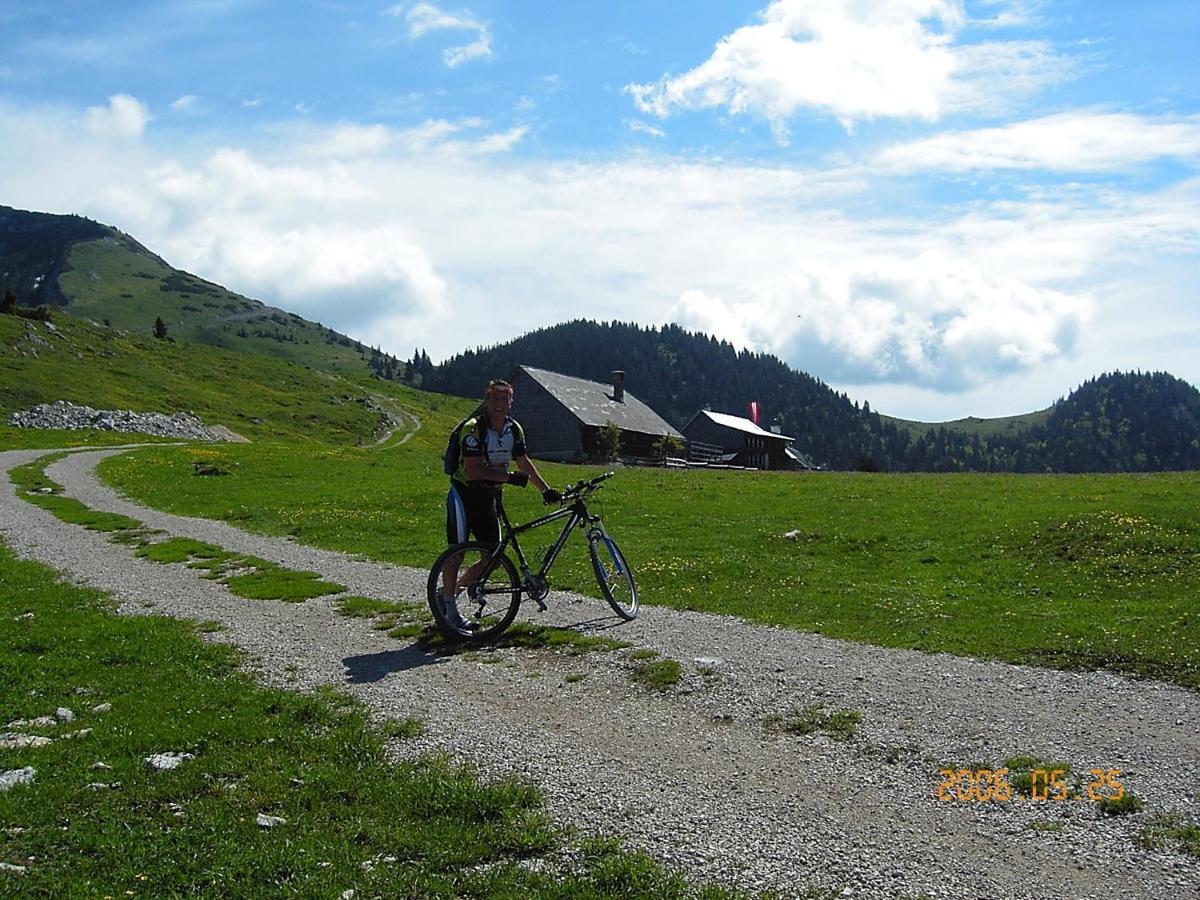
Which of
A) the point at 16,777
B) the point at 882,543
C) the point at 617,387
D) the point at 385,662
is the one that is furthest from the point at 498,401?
the point at 617,387

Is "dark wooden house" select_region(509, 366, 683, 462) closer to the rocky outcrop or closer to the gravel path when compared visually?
the rocky outcrop

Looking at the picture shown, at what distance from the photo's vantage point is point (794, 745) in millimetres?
7809

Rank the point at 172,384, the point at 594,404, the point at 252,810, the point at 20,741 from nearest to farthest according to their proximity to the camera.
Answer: the point at 252,810 < the point at 20,741 < the point at 594,404 < the point at 172,384

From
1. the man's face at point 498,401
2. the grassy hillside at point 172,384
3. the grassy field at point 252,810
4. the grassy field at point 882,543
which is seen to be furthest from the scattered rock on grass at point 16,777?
the grassy hillside at point 172,384

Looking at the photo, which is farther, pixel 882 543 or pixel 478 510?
pixel 882 543

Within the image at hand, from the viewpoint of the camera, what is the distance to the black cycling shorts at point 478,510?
40.3 feet

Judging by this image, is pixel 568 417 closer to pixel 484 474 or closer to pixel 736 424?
pixel 736 424

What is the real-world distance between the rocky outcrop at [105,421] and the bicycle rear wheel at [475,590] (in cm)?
8301

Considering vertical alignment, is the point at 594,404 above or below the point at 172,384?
below

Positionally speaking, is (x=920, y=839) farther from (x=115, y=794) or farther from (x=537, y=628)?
(x=537, y=628)

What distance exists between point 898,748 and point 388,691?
18.1 feet

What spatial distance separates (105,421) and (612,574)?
87.4 m

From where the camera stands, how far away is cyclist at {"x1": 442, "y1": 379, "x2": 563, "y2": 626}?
1209 cm
